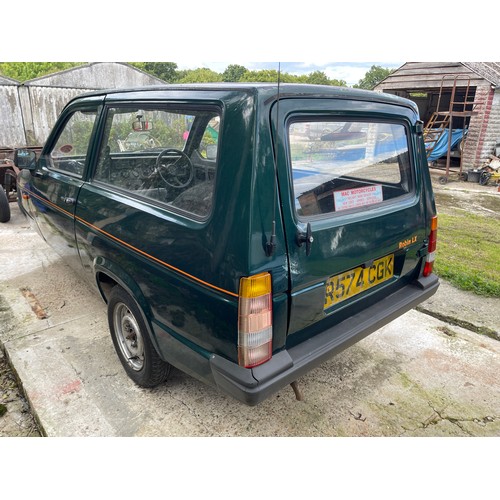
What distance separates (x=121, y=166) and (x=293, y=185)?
52.0 inches

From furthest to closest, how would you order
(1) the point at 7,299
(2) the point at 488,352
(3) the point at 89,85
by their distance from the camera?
(3) the point at 89,85 → (1) the point at 7,299 → (2) the point at 488,352

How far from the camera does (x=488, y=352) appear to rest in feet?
9.72

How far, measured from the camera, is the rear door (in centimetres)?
180

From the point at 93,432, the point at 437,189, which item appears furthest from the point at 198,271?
the point at 437,189

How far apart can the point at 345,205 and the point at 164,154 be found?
1134 mm

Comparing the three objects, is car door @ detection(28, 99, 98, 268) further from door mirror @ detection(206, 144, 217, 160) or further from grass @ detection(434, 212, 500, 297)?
grass @ detection(434, 212, 500, 297)

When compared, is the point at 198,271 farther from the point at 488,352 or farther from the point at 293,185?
the point at 488,352

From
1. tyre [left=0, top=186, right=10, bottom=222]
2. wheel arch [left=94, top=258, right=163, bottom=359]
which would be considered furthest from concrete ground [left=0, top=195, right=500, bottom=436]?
tyre [left=0, top=186, right=10, bottom=222]

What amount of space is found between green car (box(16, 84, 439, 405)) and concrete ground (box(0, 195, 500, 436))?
278 mm

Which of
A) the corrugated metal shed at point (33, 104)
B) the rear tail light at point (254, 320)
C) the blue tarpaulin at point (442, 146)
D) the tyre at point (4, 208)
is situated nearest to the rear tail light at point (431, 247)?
the rear tail light at point (254, 320)

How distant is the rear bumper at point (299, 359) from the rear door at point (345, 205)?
6 cm

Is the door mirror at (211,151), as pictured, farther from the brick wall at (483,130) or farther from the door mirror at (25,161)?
the brick wall at (483,130)

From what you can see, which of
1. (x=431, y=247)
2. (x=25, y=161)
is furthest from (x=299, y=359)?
(x=25, y=161)

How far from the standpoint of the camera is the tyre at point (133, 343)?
2314mm
